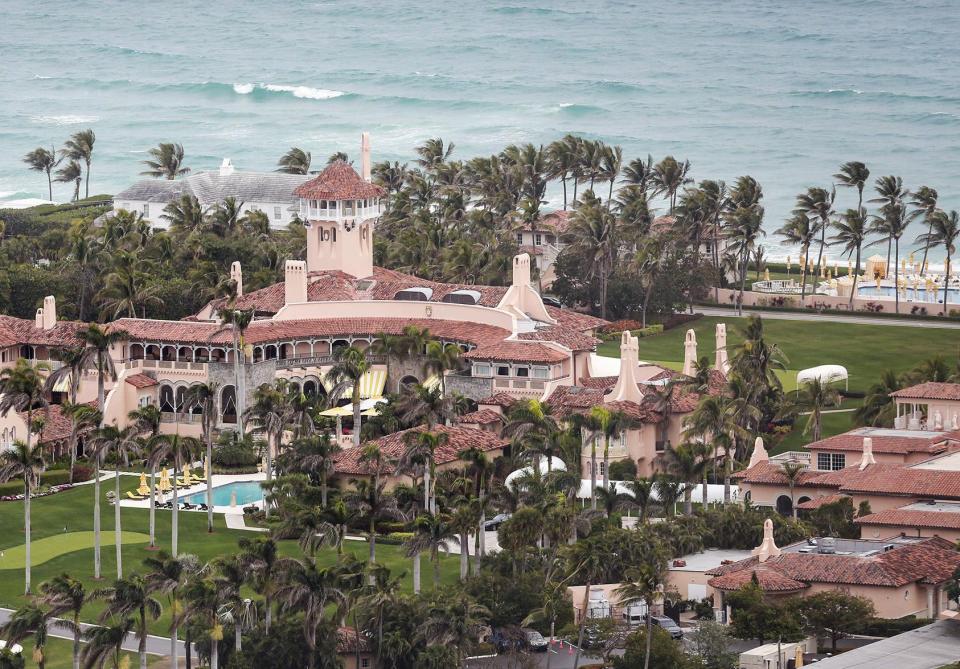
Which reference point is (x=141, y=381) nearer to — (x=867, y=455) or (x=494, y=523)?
(x=494, y=523)

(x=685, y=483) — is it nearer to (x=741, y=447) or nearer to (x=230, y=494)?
(x=741, y=447)

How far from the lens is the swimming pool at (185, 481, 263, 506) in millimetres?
115562

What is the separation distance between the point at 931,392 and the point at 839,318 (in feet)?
116

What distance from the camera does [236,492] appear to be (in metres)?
117

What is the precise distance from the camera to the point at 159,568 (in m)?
89.8

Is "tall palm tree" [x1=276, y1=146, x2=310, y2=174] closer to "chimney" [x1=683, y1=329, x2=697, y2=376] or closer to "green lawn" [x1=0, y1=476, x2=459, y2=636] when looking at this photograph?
"chimney" [x1=683, y1=329, x2=697, y2=376]

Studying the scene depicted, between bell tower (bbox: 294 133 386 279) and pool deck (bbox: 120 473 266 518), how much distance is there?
24.3 metres

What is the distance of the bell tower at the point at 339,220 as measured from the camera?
141750 mm

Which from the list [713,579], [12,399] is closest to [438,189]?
[12,399]

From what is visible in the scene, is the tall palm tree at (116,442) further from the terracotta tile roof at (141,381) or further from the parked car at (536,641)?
the terracotta tile roof at (141,381)

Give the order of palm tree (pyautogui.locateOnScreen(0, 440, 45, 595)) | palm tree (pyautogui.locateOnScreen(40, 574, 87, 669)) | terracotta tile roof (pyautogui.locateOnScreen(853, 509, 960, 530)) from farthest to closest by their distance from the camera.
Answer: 1. terracotta tile roof (pyautogui.locateOnScreen(853, 509, 960, 530))
2. palm tree (pyautogui.locateOnScreen(0, 440, 45, 595))
3. palm tree (pyautogui.locateOnScreen(40, 574, 87, 669))

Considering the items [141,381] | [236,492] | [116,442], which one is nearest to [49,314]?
[141,381]

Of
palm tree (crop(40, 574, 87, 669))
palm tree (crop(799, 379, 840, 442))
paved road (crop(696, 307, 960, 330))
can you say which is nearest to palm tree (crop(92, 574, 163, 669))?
palm tree (crop(40, 574, 87, 669))

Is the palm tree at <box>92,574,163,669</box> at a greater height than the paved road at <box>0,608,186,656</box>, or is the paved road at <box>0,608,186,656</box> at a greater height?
the palm tree at <box>92,574,163,669</box>
